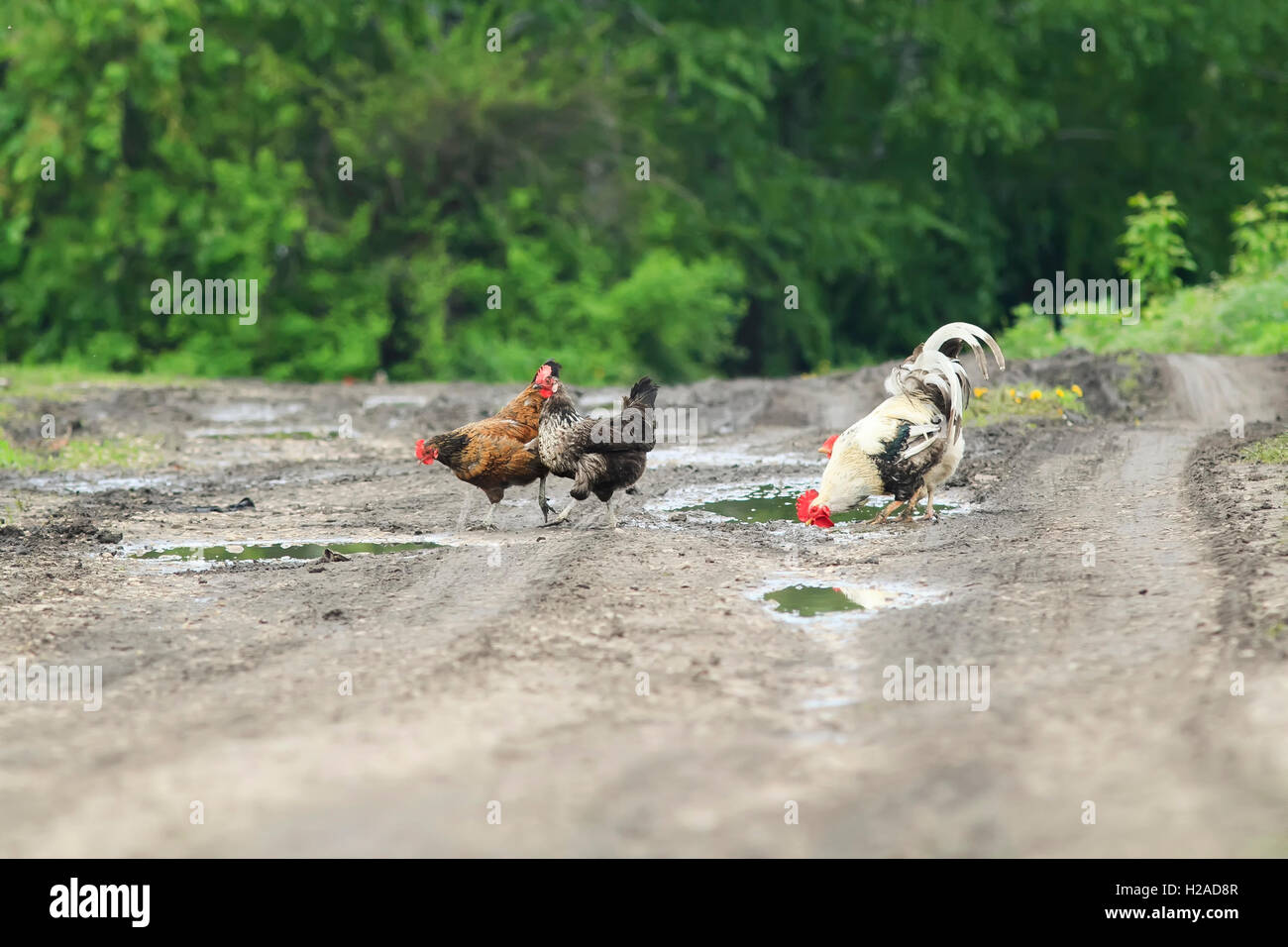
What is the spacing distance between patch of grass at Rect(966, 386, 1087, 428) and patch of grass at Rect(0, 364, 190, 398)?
12.6 m

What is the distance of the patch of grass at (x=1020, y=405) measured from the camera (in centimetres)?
1512

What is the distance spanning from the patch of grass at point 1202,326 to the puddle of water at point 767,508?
973 centimetres

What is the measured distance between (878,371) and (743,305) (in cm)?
1054

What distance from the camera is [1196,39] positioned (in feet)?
104

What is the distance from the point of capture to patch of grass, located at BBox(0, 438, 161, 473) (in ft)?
46.3

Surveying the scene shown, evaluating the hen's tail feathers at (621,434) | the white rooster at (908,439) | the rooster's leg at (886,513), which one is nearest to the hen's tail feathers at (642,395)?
the hen's tail feathers at (621,434)

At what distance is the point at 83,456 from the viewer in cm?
1483

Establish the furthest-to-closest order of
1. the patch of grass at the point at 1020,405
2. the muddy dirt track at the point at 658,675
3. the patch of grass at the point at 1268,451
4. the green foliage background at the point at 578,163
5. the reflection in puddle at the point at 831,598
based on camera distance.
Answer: the green foliage background at the point at 578,163, the patch of grass at the point at 1020,405, the patch of grass at the point at 1268,451, the reflection in puddle at the point at 831,598, the muddy dirt track at the point at 658,675

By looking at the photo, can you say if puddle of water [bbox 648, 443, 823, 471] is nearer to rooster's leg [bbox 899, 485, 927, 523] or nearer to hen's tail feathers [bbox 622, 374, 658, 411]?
rooster's leg [bbox 899, 485, 927, 523]

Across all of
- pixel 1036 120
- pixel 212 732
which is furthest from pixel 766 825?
pixel 1036 120

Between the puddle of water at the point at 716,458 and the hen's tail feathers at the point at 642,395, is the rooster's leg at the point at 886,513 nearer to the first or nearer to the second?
the hen's tail feathers at the point at 642,395

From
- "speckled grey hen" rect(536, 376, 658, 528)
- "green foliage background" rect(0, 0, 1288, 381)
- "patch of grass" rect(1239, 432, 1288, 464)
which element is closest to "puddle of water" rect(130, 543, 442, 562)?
"speckled grey hen" rect(536, 376, 658, 528)

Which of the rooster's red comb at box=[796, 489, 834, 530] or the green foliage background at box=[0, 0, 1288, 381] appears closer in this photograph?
the rooster's red comb at box=[796, 489, 834, 530]

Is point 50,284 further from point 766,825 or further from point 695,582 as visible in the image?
point 766,825
